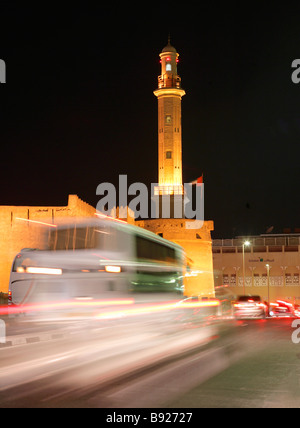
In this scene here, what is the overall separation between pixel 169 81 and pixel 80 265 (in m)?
56.1

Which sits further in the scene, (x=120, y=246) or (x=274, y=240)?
(x=274, y=240)

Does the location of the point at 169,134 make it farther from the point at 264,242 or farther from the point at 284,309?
the point at 284,309

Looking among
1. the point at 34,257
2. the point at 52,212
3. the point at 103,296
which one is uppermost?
the point at 52,212

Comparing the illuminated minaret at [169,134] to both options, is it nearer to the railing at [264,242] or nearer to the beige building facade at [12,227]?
the railing at [264,242]

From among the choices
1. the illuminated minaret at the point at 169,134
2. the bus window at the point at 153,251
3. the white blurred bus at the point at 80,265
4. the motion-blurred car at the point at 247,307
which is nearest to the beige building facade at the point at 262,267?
the illuminated minaret at the point at 169,134

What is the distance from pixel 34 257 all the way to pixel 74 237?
1.18 metres

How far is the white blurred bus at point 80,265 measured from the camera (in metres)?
15.8

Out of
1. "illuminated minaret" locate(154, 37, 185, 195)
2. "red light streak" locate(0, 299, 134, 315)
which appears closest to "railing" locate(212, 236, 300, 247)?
"illuminated minaret" locate(154, 37, 185, 195)

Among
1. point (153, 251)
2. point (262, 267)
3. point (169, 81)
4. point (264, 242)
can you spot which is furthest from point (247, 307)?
point (264, 242)

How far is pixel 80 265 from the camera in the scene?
52.0 ft

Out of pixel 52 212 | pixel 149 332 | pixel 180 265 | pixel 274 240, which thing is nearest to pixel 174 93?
pixel 274 240

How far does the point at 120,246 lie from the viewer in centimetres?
1678
